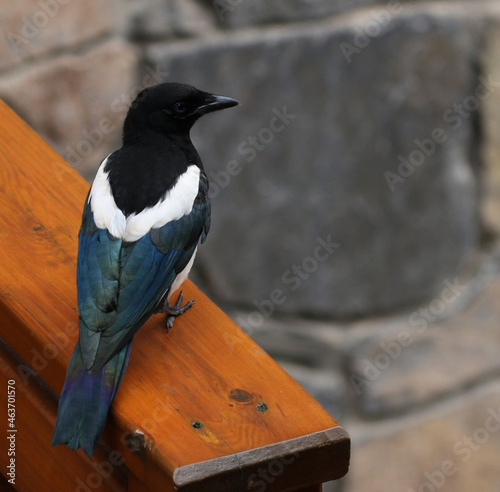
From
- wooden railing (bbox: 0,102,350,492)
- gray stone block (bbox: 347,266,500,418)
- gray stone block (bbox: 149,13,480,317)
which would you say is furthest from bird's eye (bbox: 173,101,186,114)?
gray stone block (bbox: 347,266,500,418)

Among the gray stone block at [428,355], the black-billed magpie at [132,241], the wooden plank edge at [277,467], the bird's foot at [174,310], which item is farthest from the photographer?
the gray stone block at [428,355]

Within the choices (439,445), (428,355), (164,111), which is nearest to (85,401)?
(164,111)

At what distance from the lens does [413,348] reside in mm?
2463

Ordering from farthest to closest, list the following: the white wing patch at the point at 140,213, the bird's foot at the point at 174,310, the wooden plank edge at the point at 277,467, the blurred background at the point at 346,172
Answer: the blurred background at the point at 346,172 → the white wing patch at the point at 140,213 → the bird's foot at the point at 174,310 → the wooden plank edge at the point at 277,467

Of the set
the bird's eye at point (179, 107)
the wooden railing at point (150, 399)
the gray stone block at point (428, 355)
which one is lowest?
the gray stone block at point (428, 355)

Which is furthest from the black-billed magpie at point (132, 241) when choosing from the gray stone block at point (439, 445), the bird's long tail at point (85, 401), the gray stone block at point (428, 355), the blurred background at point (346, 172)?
the gray stone block at point (439, 445)

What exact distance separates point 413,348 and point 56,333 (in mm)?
1670

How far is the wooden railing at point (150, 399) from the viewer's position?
2.57ft

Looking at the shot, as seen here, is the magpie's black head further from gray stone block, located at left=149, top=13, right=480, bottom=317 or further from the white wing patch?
gray stone block, located at left=149, top=13, right=480, bottom=317

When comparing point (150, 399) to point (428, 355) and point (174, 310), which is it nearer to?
point (174, 310)

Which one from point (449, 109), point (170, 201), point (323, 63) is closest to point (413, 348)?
point (449, 109)

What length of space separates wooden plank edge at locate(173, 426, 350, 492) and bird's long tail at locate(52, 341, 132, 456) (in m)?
0.13

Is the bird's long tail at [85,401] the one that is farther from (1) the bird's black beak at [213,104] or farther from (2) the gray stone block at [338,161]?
(2) the gray stone block at [338,161]

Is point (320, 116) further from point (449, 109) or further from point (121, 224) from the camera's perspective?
point (121, 224)
